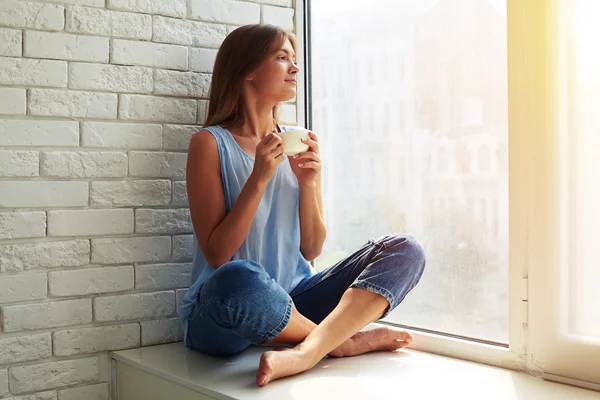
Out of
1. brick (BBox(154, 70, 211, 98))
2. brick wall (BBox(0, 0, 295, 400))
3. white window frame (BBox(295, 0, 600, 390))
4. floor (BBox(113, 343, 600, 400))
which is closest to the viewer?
floor (BBox(113, 343, 600, 400))

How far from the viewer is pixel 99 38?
193 cm

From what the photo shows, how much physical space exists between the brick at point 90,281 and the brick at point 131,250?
27 millimetres

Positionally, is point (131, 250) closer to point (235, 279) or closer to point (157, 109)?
point (157, 109)

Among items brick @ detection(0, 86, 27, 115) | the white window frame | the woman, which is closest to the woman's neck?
the woman

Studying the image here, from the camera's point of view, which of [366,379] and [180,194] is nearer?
[366,379]

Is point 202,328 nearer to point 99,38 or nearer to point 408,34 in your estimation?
point 99,38

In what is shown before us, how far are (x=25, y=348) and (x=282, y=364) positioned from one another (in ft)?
2.36

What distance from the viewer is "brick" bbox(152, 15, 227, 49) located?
2.04 metres

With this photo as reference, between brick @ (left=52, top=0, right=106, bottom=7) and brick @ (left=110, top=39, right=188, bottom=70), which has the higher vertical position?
brick @ (left=52, top=0, right=106, bottom=7)

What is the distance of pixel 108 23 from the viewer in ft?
6.39

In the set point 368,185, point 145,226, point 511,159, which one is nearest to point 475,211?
point 511,159

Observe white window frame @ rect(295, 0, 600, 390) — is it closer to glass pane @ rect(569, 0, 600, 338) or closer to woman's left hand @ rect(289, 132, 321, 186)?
glass pane @ rect(569, 0, 600, 338)

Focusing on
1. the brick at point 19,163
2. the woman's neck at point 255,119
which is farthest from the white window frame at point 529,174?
the brick at point 19,163

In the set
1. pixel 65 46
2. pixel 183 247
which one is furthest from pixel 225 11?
pixel 183 247
